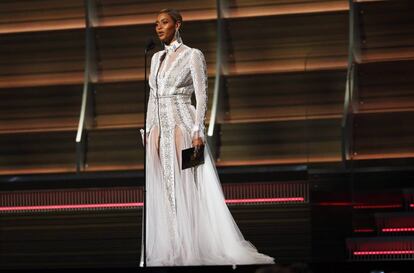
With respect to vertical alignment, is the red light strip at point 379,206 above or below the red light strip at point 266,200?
below

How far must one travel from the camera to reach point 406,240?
1325 centimetres

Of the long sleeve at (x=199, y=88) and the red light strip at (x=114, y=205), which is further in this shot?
the red light strip at (x=114, y=205)

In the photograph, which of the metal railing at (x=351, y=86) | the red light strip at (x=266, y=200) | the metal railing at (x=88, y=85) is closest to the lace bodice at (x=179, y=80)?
the metal railing at (x=351, y=86)

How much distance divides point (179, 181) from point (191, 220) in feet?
1.11

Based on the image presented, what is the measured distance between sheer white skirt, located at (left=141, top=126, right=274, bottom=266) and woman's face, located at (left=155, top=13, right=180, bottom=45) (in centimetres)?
76

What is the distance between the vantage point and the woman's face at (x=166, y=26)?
11.2m

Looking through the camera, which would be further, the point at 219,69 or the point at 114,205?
the point at 219,69

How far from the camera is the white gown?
11273 mm

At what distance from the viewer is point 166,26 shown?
1126 cm

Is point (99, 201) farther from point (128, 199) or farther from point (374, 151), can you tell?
point (374, 151)

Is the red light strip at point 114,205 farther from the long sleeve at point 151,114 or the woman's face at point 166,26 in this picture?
the woman's face at point 166,26

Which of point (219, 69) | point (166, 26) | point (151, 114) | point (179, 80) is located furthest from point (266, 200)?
point (166, 26)

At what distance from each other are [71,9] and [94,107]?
4.44 ft

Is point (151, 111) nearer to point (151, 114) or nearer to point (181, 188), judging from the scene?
point (151, 114)
